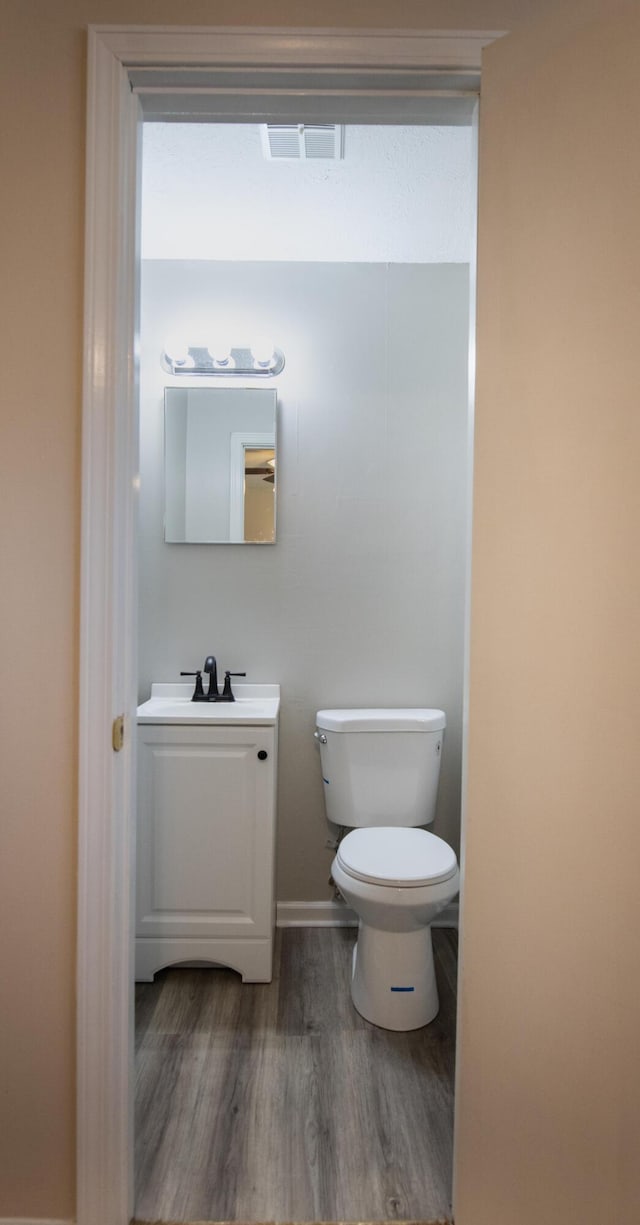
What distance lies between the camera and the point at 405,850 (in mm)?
1835

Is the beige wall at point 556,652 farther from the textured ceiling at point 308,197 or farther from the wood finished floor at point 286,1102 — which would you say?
the textured ceiling at point 308,197

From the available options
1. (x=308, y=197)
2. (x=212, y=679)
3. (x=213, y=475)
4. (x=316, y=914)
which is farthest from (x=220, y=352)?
(x=316, y=914)

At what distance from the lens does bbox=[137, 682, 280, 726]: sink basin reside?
1905 mm

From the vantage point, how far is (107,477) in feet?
3.60

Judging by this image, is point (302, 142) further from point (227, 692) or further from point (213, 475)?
point (227, 692)

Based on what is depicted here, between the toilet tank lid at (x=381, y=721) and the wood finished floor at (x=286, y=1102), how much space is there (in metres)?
0.79

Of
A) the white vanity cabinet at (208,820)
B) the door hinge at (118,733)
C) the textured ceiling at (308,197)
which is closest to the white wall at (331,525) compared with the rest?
the textured ceiling at (308,197)

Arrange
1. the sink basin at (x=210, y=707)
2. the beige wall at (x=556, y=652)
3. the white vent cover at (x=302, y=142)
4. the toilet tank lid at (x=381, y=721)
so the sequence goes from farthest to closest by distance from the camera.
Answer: the toilet tank lid at (x=381, y=721) < the sink basin at (x=210, y=707) < the white vent cover at (x=302, y=142) < the beige wall at (x=556, y=652)

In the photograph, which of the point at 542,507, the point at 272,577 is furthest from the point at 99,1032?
the point at 272,577

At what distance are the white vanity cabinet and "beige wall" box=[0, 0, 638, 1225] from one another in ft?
2.63

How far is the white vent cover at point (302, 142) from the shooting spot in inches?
61.0

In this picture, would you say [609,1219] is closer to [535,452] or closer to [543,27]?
[535,452]

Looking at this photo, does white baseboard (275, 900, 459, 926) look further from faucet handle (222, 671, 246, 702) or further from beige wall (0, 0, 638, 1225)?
beige wall (0, 0, 638, 1225)

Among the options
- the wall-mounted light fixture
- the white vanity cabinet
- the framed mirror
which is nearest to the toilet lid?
the white vanity cabinet
